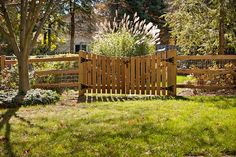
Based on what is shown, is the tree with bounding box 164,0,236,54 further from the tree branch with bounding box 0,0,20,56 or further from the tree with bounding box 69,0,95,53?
the tree with bounding box 69,0,95,53

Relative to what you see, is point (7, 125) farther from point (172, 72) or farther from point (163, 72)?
point (172, 72)

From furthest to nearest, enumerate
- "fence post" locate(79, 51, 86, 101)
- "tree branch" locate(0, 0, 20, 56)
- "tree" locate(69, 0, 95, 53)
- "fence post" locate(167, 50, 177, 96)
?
"tree" locate(69, 0, 95, 53) → "fence post" locate(79, 51, 86, 101) → "fence post" locate(167, 50, 177, 96) → "tree branch" locate(0, 0, 20, 56)

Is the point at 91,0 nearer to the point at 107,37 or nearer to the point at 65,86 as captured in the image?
the point at 107,37

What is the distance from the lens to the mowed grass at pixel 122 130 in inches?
209

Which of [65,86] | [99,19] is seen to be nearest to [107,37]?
[65,86]

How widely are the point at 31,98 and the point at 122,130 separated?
367cm

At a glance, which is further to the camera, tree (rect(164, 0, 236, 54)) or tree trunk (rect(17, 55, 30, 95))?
tree (rect(164, 0, 236, 54))

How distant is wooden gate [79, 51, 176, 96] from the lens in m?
10.6

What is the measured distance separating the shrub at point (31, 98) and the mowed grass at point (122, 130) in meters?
0.46

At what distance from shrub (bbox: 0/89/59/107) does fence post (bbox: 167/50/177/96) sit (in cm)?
302

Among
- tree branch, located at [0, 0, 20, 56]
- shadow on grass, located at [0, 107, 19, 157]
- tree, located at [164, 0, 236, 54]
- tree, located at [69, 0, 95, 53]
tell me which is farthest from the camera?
tree, located at [69, 0, 95, 53]

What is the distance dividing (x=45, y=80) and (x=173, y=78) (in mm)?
4181

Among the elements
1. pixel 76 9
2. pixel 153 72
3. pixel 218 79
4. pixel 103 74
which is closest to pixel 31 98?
pixel 103 74

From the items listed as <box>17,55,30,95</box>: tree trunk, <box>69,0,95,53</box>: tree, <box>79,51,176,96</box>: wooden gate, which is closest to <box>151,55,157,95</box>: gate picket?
<box>79,51,176,96</box>: wooden gate
